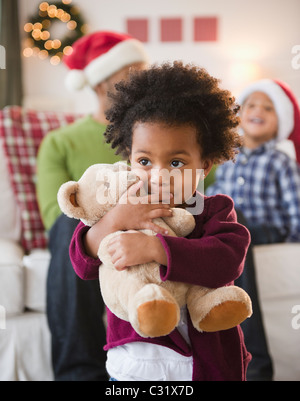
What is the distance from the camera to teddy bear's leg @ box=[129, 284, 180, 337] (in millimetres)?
486

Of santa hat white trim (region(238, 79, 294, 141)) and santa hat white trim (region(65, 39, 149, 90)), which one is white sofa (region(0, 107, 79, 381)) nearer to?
santa hat white trim (region(65, 39, 149, 90))

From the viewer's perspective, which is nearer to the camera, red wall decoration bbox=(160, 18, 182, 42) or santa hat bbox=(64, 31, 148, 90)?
santa hat bbox=(64, 31, 148, 90)

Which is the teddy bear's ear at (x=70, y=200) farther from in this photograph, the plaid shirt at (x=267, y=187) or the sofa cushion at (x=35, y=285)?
the plaid shirt at (x=267, y=187)

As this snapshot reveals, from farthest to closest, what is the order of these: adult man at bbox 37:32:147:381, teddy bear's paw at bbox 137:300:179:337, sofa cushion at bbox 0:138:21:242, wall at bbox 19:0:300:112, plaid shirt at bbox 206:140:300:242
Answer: wall at bbox 19:0:300:112
sofa cushion at bbox 0:138:21:242
plaid shirt at bbox 206:140:300:242
adult man at bbox 37:32:147:381
teddy bear's paw at bbox 137:300:179:337

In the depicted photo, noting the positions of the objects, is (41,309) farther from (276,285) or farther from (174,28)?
(174,28)

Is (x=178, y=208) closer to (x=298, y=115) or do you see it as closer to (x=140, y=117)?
(x=140, y=117)

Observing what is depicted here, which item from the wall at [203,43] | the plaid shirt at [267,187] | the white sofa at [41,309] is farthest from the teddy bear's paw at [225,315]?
the wall at [203,43]

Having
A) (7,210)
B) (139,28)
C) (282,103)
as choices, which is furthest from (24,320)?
(139,28)

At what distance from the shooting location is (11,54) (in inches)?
133

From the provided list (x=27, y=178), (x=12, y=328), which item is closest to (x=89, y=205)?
(x=12, y=328)

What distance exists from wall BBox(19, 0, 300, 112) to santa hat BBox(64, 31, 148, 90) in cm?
196

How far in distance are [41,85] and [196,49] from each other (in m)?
1.25

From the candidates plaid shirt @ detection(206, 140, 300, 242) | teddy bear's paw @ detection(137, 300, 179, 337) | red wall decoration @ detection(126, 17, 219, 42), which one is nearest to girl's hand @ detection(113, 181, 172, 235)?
teddy bear's paw @ detection(137, 300, 179, 337)

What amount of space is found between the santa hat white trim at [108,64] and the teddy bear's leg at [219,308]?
106 centimetres
